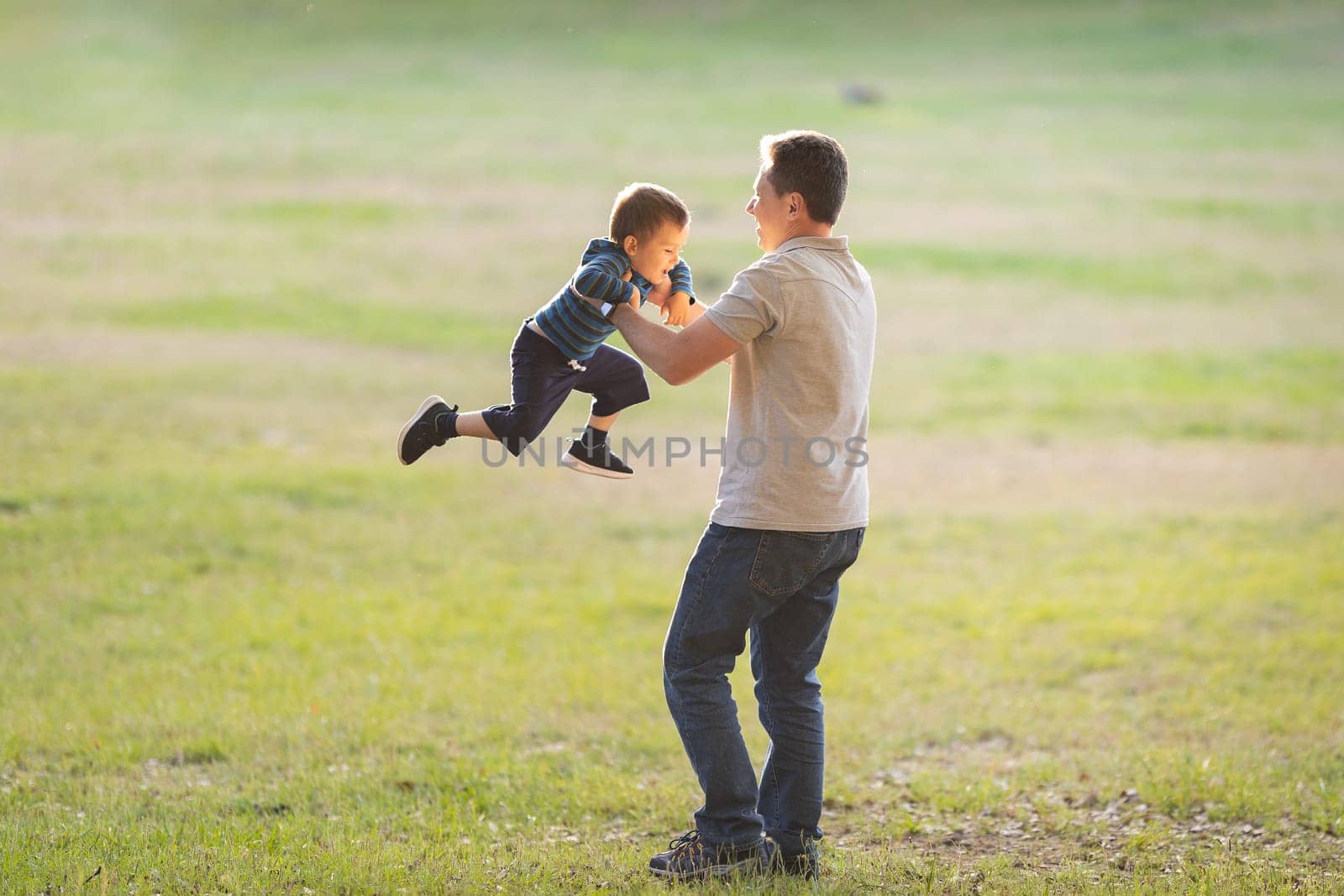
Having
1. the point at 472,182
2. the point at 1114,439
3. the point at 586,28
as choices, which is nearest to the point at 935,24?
the point at 586,28

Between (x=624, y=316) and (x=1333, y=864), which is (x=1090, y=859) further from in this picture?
(x=624, y=316)

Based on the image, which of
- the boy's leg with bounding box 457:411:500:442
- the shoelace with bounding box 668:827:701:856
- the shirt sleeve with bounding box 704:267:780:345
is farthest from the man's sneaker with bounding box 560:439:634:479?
the shoelace with bounding box 668:827:701:856

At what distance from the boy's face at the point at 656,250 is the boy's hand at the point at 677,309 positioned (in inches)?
6.5

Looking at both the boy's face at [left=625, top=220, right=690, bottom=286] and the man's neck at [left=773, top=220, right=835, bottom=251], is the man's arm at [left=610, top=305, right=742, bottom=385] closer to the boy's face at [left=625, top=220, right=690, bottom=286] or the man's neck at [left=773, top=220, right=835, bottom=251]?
the boy's face at [left=625, top=220, right=690, bottom=286]

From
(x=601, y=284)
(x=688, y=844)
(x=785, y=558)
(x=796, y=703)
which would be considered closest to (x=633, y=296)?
(x=601, y=284)

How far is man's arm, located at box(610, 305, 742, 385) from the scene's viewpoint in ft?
14.6

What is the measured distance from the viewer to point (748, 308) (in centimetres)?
446

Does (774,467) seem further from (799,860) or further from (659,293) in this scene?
(799,860)

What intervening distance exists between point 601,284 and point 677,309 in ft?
1.40

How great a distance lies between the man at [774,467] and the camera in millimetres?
4500

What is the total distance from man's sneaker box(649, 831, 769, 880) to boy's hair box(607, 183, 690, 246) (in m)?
2.10

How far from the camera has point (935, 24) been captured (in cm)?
5959

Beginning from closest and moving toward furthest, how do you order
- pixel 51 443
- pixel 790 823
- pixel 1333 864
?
pixel 790 823 < pixel 1333 864 < pixel 51 443

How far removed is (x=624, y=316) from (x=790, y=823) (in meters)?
1.90
